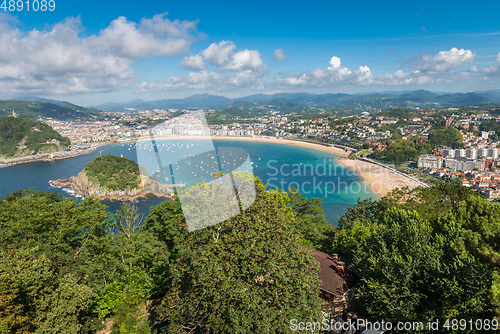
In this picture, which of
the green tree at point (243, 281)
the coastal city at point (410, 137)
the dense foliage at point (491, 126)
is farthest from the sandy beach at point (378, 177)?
the dense foliage at point (491, 126)

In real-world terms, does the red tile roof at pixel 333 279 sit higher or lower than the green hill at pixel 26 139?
lower

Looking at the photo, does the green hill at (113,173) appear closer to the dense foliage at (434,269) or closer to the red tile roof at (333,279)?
the red tile roof at (333,279)

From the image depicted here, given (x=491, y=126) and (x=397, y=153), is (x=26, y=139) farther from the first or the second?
(x=491, y=126)

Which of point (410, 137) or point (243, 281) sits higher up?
point (243, 281)

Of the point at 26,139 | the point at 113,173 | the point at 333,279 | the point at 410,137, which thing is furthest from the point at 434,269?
the point at 26,139

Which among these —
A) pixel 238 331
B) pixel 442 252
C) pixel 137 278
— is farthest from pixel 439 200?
pixel 137 278

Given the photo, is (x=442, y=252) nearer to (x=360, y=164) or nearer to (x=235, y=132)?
(x=360, y=164)

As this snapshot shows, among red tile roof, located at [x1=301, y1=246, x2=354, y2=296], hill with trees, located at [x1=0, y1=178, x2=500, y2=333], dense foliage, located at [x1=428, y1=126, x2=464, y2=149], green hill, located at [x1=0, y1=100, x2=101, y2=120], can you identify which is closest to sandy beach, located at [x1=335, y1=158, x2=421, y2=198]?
dense foliage, located at [x1=428, y1=126, x2=464, y2=149]
